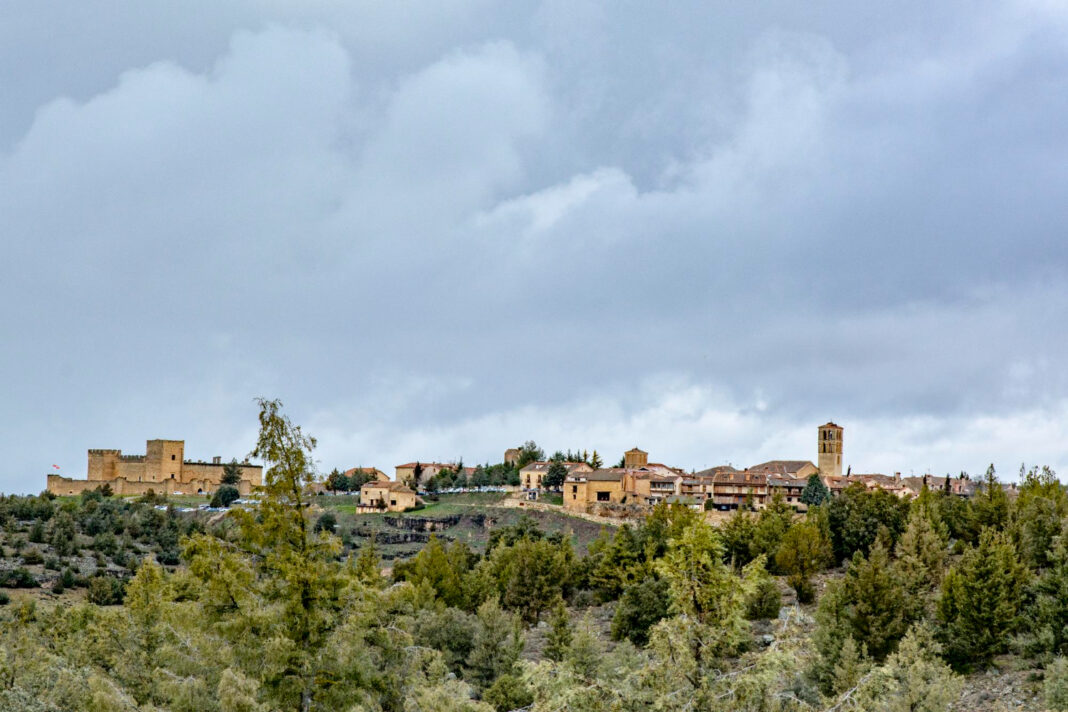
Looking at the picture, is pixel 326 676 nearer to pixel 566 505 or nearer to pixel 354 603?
pixel 354 603

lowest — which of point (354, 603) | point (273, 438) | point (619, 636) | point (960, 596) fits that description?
point (619, 636)

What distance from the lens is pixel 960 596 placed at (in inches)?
1441

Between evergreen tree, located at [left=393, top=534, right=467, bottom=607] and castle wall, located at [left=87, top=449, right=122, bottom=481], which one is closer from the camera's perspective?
evergreen tree, located at [left=393, top=534, right=467, bottom=607]

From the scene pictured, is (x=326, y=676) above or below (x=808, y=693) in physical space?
above

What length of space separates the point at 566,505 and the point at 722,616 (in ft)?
272

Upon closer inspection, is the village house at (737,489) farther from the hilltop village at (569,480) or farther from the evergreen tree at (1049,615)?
the evergreen tree at (1049,615)

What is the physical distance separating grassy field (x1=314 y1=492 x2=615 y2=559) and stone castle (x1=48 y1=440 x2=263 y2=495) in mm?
21723

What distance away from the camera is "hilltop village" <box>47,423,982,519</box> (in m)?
90.9

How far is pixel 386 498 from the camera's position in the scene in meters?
99.3

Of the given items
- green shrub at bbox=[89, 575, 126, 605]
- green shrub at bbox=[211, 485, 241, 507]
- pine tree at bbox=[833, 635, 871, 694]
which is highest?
green shrub at bbox=[211, 485, 241, 507]

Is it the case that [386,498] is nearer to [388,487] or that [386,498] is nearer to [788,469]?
[388,487]

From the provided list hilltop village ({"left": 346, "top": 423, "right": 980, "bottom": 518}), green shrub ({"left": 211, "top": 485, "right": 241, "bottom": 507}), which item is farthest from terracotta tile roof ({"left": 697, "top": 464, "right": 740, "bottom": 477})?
green shrub ({"left": 211, "top": 485, "right": 241, "bottom": 507})

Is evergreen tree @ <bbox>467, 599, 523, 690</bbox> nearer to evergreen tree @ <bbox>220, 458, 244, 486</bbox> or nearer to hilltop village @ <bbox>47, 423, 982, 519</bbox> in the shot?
hilltop village @ <bbox>47, 423, 982, 519</bbox>

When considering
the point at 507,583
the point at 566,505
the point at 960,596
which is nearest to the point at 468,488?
the point at 566,505
